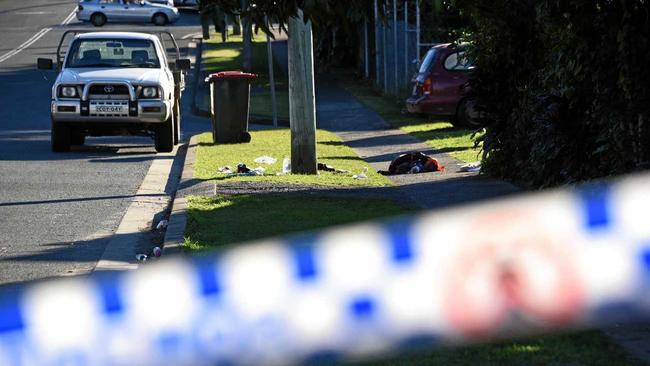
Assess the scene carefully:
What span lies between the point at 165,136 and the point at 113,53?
1.61 metres

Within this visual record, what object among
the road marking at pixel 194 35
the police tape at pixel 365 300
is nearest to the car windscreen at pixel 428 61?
the police tape at pixel 365 300

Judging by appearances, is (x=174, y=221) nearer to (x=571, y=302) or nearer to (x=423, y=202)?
(x=423, y=202)

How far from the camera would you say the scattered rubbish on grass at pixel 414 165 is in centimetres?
1670

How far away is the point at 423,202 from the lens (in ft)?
41.8

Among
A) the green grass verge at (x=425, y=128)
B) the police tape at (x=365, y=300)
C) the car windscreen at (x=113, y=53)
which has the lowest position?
the green grass verge at (x=425, y=128)

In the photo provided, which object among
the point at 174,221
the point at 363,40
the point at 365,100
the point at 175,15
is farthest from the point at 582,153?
the point at 175,15

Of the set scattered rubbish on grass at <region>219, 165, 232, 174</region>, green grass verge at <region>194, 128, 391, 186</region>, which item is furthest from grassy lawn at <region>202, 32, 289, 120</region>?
scattered rubbish on grass at <region>219, 165, 232, 174</region>

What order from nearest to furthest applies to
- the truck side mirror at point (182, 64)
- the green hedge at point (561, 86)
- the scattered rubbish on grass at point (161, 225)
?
the green hedge at point (561, 86) < the scattered rubbish on grass at point (161, 225) < the truck side mirror at point (182, 64)

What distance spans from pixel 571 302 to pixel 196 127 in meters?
21.3

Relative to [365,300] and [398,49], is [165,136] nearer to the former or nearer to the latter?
[398,49]

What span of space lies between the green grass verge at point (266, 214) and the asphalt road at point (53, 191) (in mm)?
851

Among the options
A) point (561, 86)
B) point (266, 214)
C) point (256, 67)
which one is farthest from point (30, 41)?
point (561, 86)

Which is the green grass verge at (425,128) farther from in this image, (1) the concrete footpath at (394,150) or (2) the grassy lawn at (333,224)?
(2) the grassy lawn at (333,224)

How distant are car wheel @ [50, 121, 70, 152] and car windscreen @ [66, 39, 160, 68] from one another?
41.5 inches
